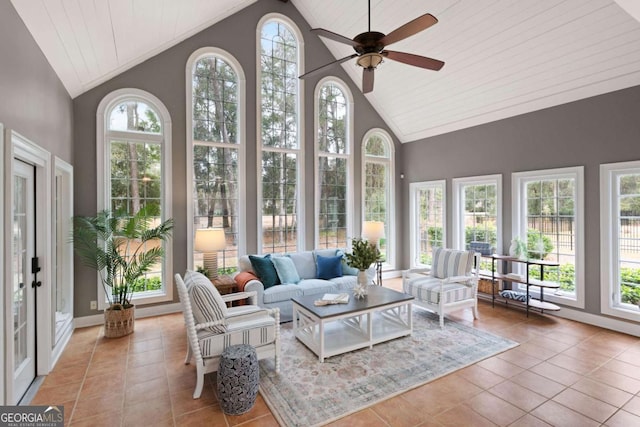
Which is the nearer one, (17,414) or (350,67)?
(17,414)

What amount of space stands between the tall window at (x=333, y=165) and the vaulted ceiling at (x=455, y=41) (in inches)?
33.6

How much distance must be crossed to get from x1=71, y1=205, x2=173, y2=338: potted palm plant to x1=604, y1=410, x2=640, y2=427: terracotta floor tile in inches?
186

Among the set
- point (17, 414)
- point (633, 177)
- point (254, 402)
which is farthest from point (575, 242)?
point (17, 414)

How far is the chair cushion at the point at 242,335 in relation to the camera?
2.69 m

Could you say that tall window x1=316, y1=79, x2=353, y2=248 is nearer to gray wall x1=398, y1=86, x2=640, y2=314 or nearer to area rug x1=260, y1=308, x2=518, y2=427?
gray wall x1=398, y1=86, x2=640, y2=314

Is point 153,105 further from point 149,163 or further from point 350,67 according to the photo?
point 350,67

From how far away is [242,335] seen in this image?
281cm

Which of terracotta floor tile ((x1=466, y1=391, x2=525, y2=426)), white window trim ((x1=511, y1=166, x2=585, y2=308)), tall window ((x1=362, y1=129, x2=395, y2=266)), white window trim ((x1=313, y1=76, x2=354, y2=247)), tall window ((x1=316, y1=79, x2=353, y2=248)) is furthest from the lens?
tall window ((x1=362, y1=129, x2=395, y2=266))

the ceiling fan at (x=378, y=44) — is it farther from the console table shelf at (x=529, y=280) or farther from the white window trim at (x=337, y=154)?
the console table shelf at (x=529, y=280)

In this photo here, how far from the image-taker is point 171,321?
175 inches

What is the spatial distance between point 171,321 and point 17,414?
221 centimetres

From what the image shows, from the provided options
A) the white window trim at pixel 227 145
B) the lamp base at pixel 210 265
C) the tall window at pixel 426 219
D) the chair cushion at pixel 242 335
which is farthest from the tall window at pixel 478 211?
the lamp base at pixel 210 265

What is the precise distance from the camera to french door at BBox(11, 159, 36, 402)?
260 centimetres

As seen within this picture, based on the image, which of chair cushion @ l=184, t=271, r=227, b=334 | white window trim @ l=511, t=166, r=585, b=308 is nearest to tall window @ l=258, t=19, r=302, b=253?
chair cushion @ l=184, t=271, r=227, b=334
